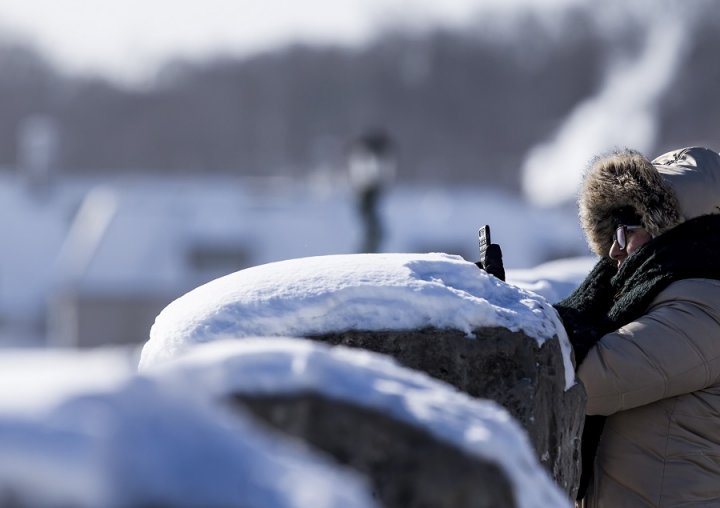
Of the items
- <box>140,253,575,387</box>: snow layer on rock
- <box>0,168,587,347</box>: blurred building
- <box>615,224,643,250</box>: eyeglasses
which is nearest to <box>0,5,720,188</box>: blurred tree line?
<box>0,168,587,347</box>: blurred building

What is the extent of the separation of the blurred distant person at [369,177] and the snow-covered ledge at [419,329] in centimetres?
774

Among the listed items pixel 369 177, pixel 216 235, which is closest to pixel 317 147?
pixel 216 235

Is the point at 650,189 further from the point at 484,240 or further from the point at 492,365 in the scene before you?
the point at 492,365

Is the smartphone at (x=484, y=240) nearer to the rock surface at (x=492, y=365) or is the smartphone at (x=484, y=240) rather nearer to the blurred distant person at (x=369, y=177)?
the rock surface at (x=492, y=365)

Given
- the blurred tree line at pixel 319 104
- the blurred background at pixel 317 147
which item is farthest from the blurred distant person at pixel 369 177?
the blurred tree line at pixel 319 104

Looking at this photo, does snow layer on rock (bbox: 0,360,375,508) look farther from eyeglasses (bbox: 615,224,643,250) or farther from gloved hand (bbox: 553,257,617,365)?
eyeglasses (bbox: 615,224,643,250)

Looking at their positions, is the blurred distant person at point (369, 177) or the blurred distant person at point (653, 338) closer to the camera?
the blurred distant person at point (653, 338)

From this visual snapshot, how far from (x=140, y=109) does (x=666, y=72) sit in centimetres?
3698

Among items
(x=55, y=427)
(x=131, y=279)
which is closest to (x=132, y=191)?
(x=131, y=279)

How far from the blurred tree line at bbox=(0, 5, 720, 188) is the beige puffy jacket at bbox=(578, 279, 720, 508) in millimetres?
48598

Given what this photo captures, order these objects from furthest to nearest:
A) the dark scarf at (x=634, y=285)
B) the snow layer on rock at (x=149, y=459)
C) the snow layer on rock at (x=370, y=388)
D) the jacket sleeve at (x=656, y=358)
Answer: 1. the dark scarf at (x=634, y=285)
2. the jacket sleeve at (x=656, y=358)
3. the snow layer on rock at (x=370, y=388)
4. the snow layer on rock at (x=149, y=459)

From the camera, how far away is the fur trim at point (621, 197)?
3.08m

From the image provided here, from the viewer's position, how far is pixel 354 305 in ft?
8.38

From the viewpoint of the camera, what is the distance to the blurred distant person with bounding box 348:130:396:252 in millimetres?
10578
